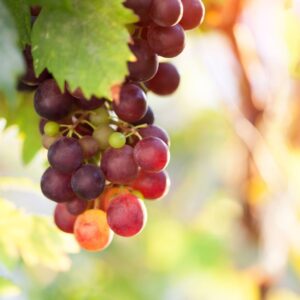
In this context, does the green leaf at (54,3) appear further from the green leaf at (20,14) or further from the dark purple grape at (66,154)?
the dark purple grape at (66,154)

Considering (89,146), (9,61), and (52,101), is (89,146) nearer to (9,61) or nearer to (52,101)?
(52,101)

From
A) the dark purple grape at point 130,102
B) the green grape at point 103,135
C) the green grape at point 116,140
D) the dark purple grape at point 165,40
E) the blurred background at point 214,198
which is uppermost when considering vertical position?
the dark purple grape at point 165,40

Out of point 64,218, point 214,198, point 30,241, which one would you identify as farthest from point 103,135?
point 214,198

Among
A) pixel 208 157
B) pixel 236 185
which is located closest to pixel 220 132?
pixel 208 157

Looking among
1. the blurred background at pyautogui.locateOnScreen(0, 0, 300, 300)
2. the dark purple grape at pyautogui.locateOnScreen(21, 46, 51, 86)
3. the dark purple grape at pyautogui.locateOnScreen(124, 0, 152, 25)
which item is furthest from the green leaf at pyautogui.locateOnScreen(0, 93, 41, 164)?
Result: the dark purple grape at pyautogui.locateOnScreen(124, 0, 152, 25)

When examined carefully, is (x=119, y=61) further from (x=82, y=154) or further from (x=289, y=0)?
(x=289, y=0)

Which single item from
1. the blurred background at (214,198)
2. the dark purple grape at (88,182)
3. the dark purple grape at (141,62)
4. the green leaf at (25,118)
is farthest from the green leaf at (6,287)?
the dark purple grape at (141,62)
